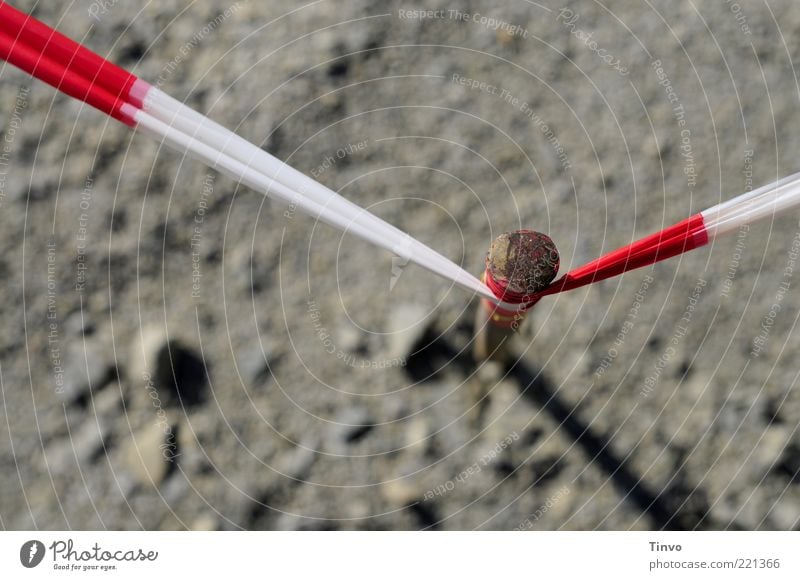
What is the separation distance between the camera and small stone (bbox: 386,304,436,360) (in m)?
0.80

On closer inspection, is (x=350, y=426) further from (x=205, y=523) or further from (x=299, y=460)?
(x=205, y=523)

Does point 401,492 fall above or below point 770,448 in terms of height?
below

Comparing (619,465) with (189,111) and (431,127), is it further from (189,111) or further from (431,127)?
(189,111)

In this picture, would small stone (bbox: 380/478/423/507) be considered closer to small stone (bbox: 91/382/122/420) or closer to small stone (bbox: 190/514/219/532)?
small stone (bbox: 190/514/219/532)

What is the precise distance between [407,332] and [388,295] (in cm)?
4

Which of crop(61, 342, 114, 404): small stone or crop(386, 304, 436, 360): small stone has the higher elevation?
crop(386, 304, 436, 360): small stone

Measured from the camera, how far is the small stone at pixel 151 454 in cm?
79

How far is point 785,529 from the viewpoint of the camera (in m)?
0.79

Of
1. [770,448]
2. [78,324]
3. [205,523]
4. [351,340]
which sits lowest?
[205,523]

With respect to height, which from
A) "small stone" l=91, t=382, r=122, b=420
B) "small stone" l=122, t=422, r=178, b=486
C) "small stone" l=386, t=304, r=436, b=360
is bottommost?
"small stone" l=122, t=422, r=178, b=486

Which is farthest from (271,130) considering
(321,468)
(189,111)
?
(321,468)

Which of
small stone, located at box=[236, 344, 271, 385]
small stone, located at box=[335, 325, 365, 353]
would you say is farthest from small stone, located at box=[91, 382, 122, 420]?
small stone, located at box=[335, 325, 365, 353]

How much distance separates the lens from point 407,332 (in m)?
0.80

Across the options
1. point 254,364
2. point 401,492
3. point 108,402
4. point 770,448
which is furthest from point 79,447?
point 770,448
